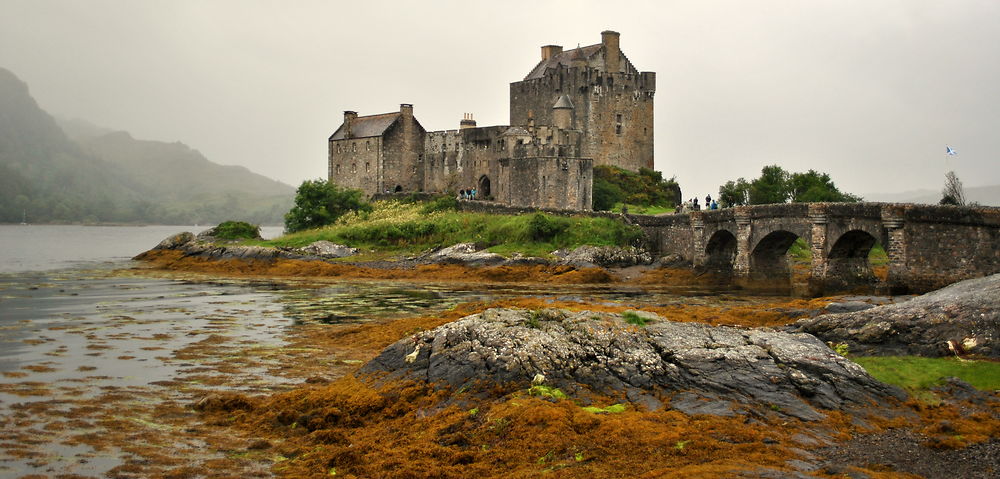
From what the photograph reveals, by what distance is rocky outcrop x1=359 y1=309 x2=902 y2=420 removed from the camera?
48.1 ft

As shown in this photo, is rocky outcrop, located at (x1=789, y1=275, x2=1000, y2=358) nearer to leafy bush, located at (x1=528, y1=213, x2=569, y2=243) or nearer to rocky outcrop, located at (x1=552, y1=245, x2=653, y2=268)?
rocky outcrop, located at (x1=552, y1=245, x2=653, y2=268)

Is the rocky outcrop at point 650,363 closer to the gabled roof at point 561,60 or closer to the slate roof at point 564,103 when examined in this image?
the slate roof at point 564,103

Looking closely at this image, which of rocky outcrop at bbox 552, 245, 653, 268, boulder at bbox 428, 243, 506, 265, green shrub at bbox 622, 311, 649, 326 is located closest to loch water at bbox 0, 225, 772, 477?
boulder at bbox 428, 243, 506, 265

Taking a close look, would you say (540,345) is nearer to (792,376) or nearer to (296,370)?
(792,376)

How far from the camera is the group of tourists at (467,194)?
209ft

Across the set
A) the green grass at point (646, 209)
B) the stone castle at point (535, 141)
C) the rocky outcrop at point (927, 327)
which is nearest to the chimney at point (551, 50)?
the stone castle at point (535, 141)

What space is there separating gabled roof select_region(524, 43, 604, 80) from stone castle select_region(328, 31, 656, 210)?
104mm

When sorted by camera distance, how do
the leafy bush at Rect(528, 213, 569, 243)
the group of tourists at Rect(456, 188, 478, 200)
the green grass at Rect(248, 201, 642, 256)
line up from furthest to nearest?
the group of tourists at Rect(456, 188, 478, 200), the leafy bush at Rect(528, 213, 569, 243), the green grass at Rect(248, 201, 642, 256)

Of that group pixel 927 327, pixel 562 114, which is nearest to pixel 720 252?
pixel 562 114

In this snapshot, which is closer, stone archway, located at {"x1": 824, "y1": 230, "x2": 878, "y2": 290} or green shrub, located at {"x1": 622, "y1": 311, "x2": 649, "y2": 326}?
green shrub, located at {"x1": 622, "y1": 311, "x2": 649, "y2": 326}

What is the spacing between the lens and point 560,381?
1499cm

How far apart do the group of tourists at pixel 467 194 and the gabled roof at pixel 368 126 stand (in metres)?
9.12

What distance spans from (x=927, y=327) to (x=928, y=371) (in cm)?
231

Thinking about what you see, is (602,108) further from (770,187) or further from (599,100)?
(770,187)
